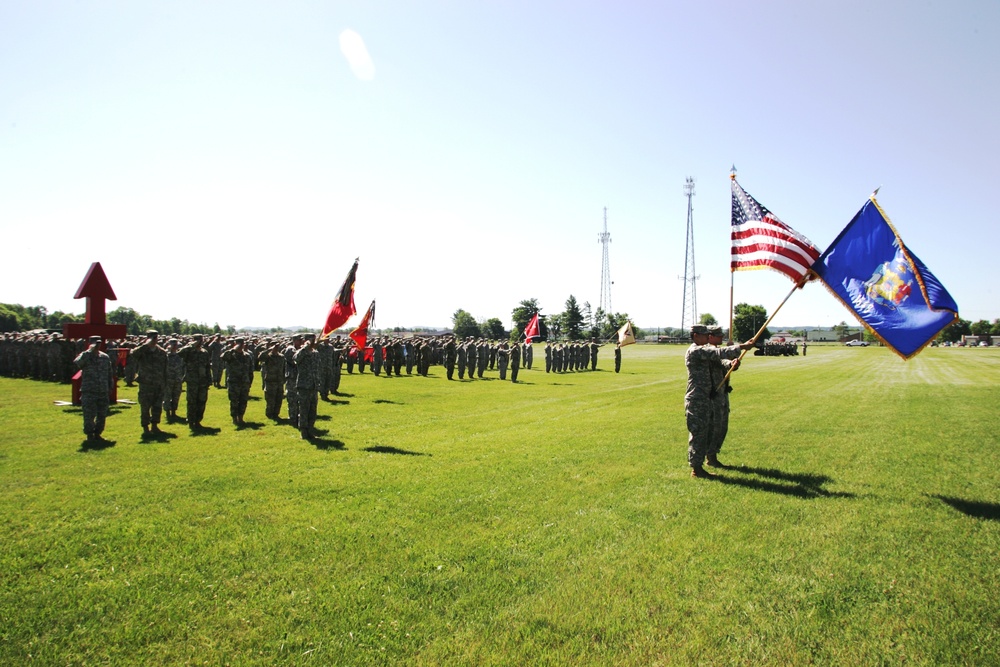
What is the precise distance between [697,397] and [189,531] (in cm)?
740

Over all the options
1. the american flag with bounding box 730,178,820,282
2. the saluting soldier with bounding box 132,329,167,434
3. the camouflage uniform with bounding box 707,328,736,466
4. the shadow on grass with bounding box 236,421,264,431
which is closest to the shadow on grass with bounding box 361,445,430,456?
the shadow on grass with bounding box 236,421,264,431

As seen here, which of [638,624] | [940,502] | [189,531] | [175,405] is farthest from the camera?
[175,405]

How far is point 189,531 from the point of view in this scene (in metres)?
6.08

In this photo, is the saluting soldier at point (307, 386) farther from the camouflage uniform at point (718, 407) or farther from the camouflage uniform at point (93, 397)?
the camouflage uniform at point (718, 407)

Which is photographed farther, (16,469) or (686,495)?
(16,469)

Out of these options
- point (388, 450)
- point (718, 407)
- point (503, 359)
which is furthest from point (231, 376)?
point (503, 359)

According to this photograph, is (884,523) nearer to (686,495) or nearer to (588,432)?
(686,495)

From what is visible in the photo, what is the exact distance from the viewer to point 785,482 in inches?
320

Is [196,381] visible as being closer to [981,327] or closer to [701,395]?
[701,395]

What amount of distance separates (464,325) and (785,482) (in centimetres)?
14177

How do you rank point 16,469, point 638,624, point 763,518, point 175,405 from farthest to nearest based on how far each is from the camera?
point 175,405, point 16,469, point 763,518, point 638,624

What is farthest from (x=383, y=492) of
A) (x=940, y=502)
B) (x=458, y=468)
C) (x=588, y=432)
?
(x=940, y=502)

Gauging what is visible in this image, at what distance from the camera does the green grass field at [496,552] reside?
4020 mm

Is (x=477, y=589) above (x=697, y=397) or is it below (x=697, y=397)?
below
